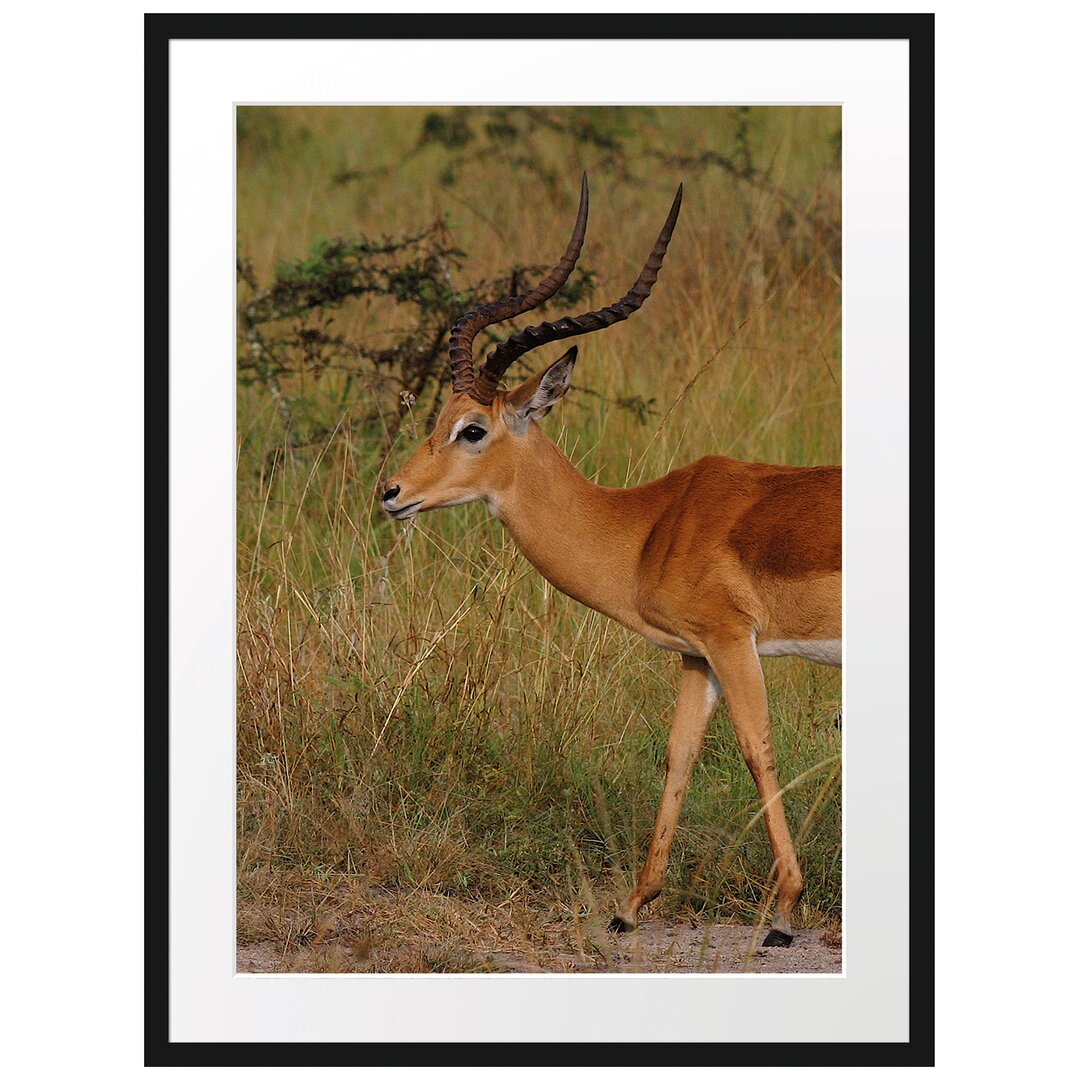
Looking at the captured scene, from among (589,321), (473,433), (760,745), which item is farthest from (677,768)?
(589,321)

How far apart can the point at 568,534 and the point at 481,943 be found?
1468 mm

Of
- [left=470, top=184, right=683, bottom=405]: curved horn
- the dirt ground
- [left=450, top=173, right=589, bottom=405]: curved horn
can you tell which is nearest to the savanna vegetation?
the dirt ground

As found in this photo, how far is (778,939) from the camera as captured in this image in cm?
572

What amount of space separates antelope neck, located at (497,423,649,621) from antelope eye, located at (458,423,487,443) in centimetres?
18

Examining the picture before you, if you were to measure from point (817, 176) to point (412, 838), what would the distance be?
20.6ft

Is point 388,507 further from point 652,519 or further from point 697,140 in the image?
point 697,140

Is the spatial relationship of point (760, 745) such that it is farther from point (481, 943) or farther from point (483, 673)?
point (483, 673)

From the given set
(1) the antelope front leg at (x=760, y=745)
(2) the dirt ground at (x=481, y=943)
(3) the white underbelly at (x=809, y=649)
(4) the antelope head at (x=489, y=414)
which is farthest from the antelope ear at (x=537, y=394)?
(2) the dirt ground at (x=481, y=943)

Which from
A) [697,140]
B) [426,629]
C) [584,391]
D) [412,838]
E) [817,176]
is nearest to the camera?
[412,838]

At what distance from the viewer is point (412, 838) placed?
617cm

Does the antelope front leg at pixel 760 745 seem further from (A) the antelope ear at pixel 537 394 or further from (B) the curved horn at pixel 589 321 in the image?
(B) the curved horn at pixel 589 321

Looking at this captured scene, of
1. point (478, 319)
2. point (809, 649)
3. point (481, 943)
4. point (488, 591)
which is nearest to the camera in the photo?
point (809, 649)

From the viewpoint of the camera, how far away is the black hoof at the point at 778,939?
571cm
